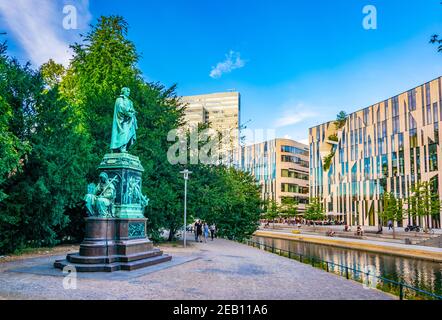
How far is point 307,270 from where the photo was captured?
591 inches

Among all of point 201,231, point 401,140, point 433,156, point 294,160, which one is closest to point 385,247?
point 201,231

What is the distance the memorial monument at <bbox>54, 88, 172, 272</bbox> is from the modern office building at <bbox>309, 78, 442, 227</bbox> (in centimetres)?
4743

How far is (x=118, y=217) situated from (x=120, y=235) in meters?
0.74

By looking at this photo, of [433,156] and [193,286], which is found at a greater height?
[433,156]

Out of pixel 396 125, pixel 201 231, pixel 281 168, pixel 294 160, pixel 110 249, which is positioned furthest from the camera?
pixel 294 160

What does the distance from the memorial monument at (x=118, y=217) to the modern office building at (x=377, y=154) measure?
47432 millimetres

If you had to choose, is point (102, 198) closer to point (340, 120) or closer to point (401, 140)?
point (401, 140)

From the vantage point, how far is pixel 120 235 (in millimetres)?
13578

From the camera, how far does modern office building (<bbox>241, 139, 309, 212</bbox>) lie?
4018 inches

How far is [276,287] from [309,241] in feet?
125

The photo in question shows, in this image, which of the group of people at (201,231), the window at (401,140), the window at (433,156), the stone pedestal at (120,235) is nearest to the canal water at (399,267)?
the group of people at (201,231)

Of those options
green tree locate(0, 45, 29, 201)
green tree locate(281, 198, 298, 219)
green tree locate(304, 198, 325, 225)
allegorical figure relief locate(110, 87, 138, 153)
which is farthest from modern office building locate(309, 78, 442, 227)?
green tree locate(0, 45, 29, 201)
